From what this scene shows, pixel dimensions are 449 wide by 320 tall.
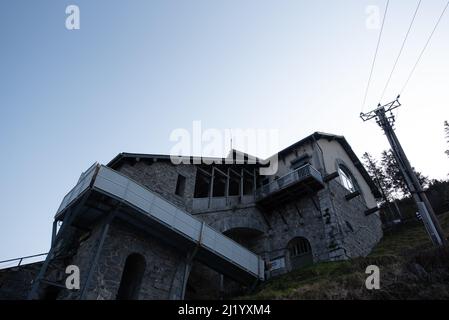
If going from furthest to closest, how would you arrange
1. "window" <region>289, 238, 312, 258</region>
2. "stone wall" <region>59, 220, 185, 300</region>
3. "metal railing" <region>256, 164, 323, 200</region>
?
"metal railing" <region>256, 164, 323, 200</region> → "window" <region>289, 238, 312, 258</region> → "stone wall" <region>59, 220, 185, 300</region>

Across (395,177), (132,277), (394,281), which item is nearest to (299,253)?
(394,281)

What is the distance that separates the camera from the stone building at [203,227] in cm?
998

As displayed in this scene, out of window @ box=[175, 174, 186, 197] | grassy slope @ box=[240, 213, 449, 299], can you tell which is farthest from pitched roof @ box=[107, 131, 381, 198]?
grassy slope @ box=[240, 213, 449, 299]

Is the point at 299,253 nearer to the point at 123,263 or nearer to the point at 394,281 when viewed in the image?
the point at 394,281

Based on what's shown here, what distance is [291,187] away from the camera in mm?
16250

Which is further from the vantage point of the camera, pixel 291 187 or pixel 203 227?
pixel 291 187

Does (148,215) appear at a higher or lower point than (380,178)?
lower

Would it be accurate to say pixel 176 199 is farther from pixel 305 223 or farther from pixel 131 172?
pixel 305 223

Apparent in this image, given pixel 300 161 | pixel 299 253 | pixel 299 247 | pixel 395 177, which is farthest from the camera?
pixel 395 177

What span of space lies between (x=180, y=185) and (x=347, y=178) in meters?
11.1

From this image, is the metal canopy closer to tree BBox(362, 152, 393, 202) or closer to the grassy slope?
the grassy slope

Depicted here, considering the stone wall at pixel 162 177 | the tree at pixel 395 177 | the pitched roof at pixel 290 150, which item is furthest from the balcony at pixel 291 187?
the tree at pixel 395 177

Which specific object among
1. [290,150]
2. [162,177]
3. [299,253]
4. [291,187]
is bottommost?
[299,253]

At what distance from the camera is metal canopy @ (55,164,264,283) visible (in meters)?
9.74
